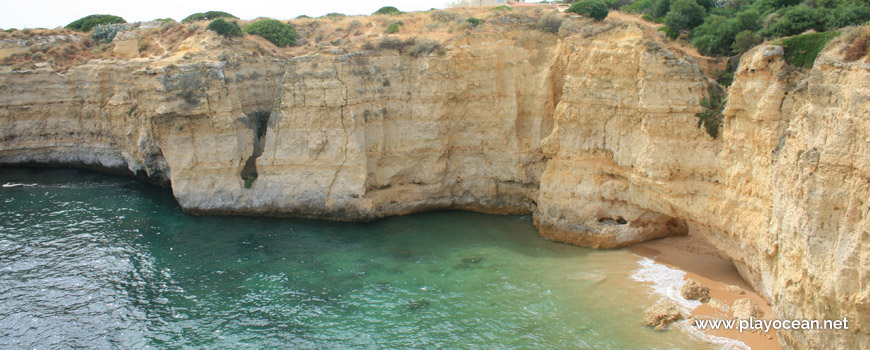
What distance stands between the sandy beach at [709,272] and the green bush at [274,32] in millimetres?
23144

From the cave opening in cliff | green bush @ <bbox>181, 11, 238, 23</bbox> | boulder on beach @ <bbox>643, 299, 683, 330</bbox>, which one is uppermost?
green bush @ <bbox>181, 11, 238, 23</bbox>

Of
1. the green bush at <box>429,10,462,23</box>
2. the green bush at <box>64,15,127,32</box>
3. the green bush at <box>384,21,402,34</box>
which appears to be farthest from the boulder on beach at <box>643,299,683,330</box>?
the green bush at <box>64,15,127,32</box>

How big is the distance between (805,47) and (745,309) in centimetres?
788

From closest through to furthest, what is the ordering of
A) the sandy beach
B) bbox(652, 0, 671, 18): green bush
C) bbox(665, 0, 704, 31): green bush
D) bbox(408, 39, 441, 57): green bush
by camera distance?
1. the sandy beach
2. bbox(408, 39, 441, 57): green bush
3. bbox(665, 0, 704, 31): green bush
4. bbox(652, 0, 671, 18): green bush

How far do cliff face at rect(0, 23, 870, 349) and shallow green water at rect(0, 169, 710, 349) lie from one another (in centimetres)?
163

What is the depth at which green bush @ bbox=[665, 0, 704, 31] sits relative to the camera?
28.1 metres

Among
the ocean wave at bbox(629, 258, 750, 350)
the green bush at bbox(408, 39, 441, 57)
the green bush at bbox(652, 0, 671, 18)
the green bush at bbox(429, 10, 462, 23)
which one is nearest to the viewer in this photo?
the ocean wave at bbox(629, 258, 750, 350)

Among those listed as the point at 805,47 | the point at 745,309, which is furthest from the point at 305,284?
the point at 805,47

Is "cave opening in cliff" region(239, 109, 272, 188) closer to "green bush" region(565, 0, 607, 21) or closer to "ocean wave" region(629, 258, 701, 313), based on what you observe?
"green bush" region(565, 0, 607, 21)

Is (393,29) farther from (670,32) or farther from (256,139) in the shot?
(670,32)

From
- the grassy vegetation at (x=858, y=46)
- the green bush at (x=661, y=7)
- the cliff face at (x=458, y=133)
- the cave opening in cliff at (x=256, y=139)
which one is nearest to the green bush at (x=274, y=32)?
the cliff face at (x=458, y=133)

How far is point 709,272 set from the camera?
20.2m

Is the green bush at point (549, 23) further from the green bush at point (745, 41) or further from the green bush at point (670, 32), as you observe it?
the green bush at point (745, 41)

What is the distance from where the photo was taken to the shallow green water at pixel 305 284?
17203mm
